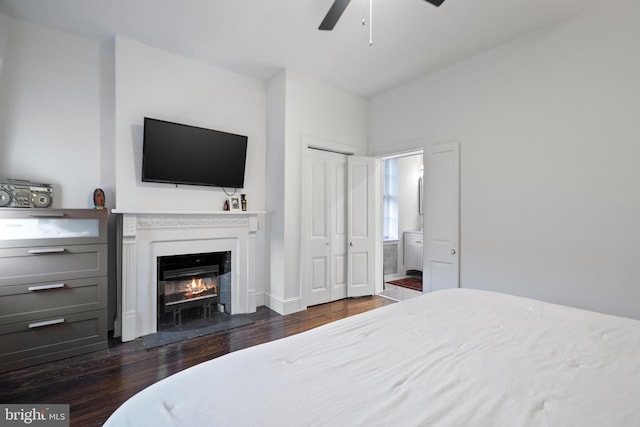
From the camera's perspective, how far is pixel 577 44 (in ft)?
8.27

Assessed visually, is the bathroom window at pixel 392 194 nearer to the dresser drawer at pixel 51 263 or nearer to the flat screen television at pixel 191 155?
the flat screen television at pixel 191 155

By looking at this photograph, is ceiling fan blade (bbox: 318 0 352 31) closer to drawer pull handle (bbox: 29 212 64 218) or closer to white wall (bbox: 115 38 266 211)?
white wall (bbox: 115 38 266 211)

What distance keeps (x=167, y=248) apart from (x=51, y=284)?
946 mm

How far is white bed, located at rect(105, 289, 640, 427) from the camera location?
2.49 ft

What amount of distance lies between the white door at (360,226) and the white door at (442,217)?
0.92m

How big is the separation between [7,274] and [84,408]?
1.27m

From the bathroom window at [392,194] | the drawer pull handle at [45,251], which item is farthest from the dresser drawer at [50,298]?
the bathroom window at [392,194]

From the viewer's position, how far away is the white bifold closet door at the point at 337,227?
3859mm

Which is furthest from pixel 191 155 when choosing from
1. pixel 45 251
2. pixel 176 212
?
pixel 45 251

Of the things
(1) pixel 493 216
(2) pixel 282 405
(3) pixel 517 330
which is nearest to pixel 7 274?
(2) pixel 282 405

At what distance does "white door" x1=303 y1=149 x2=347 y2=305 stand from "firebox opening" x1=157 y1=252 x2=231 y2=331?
1084mm
